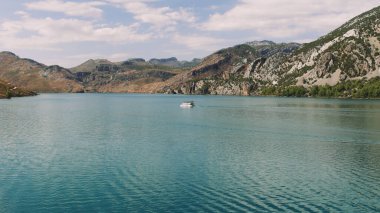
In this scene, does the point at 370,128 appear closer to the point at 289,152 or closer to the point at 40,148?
the point at 289,152

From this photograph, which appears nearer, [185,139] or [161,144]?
[161,144]

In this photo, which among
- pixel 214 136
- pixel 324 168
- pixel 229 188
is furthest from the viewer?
pixel 214 136

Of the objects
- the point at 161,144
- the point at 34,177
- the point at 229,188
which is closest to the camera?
the point at 229,188

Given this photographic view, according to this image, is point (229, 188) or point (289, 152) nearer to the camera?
point (229, 188)

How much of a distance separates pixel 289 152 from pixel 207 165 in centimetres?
2294

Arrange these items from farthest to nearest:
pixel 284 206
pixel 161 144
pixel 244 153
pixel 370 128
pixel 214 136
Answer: pixel 370 128, pixel 214 136, pixel 161 144, pixel 244 153, pixel 284 206

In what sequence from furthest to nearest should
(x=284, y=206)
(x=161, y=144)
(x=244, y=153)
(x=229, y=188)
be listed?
(x=161, y=144) → (x=244, y=153) → (x=229, y=188) → (x=284, y=206)

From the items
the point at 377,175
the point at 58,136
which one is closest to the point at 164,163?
the point at 377,175

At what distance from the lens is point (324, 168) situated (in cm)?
6788

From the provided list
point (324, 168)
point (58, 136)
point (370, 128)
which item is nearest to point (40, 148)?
point (58, 136)

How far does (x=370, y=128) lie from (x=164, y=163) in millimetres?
80838

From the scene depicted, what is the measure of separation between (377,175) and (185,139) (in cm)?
4934

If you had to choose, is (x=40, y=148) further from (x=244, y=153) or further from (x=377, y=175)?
(x=377, y=175)

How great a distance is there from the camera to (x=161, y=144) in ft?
304
